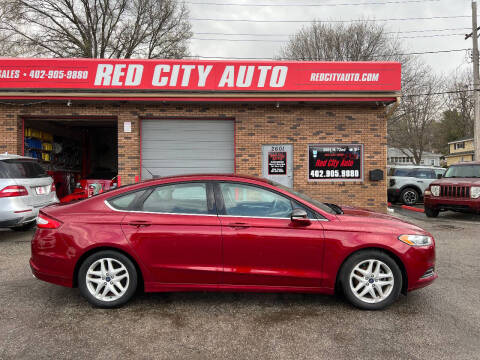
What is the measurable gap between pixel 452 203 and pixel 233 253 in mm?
8691

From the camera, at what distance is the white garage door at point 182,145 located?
9.91 m

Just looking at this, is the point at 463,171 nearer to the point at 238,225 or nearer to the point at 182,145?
the point at 182,145

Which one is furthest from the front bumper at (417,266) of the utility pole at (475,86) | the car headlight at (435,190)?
the utility pole at (475,86)

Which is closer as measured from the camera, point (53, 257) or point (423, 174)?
point (53, 257)

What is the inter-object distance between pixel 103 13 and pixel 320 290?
80.7 feet

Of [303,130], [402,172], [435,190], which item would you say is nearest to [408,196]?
[402,172]

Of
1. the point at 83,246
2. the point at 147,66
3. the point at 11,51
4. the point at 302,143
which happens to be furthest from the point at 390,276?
the point at 11,51

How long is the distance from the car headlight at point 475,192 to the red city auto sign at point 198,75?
349 centimetres

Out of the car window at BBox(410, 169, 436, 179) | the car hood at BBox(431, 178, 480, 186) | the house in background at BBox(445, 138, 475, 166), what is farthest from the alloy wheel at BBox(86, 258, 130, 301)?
the house in background at BBox(445, 138, 475, 166)

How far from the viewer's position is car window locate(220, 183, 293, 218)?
3.40m

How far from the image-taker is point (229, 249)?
10.8ft

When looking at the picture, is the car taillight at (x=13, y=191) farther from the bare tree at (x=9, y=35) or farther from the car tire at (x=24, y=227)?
the bare tree at (x=9, y=35)

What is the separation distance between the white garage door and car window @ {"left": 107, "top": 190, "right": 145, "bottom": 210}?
639 cm

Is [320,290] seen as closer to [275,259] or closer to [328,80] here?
[275,259]
